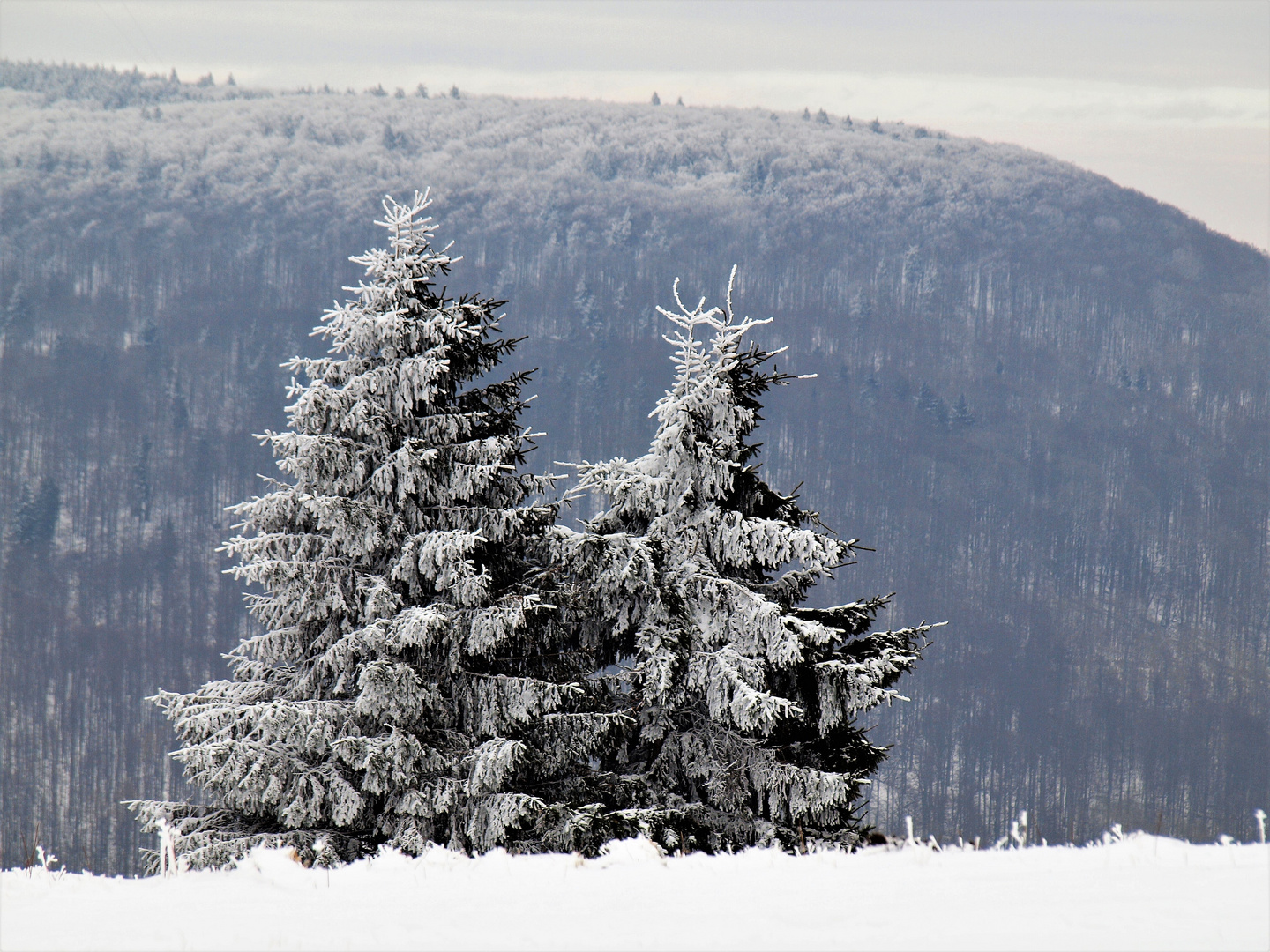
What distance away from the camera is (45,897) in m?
6.34

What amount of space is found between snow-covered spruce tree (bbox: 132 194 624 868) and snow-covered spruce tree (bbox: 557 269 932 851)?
82 centimetres

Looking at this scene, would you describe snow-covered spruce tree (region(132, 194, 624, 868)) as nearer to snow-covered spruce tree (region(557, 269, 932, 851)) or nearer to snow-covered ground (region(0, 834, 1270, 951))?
snow-covered spruce tree (region(557, 269, 932, 851))

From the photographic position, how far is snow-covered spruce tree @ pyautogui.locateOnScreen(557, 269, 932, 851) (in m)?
13.5

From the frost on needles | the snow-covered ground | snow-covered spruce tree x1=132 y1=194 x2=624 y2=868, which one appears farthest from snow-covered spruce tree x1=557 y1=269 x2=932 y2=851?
the snow-covered ground

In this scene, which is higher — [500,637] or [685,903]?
[500,637]

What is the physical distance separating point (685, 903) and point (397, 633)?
8.53 m

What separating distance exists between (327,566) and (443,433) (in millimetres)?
2209

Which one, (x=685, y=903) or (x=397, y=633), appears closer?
(x=685, y=903)

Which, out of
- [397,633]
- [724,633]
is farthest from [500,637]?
A: [724,633]

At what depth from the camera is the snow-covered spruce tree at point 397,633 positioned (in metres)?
13.8

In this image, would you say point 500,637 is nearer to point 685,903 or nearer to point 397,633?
point 397,633

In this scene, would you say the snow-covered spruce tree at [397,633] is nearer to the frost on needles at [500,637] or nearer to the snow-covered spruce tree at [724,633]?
the frost on needles at [500,637]

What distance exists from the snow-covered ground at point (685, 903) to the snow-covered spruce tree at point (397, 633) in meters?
6.78

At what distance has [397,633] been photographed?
13906 millimetres
